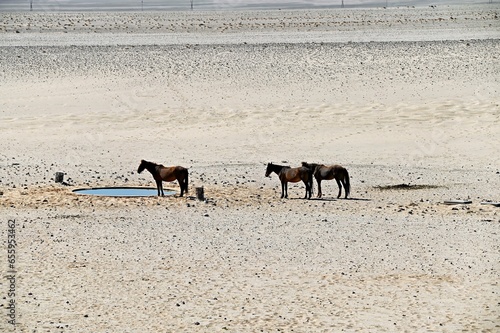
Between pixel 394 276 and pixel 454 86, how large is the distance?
16449 mm

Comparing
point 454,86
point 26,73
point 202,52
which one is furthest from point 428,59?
point 26,73

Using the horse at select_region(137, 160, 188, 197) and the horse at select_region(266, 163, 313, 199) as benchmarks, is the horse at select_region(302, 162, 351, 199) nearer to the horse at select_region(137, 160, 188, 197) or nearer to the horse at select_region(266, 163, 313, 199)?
the horse at select_region(266, 163, 313, 199)

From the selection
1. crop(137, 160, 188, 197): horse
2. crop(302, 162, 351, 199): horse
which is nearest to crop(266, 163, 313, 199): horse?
crop(302, 162, 351, 199): horse

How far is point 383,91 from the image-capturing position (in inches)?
1112

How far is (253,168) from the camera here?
20.2m

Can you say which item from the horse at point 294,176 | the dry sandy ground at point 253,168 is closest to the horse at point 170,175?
the dry sandy ground at point 253,168

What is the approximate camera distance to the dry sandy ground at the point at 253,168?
1162cm

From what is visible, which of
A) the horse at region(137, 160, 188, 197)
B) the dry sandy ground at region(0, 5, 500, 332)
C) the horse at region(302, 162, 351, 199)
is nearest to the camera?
the dry sandy ground at region(0, 5, 500, 332)

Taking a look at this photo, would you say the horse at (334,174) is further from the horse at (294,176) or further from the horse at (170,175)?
the horse at (170,175)

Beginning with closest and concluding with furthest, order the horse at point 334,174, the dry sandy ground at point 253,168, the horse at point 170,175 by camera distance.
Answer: the dry sandy ground at point 253,168 < the horse at point 170,175 < the horse at point 334,174

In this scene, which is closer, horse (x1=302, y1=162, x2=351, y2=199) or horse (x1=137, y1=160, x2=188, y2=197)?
horse (x1=137, y1=160, x2=188, y2=197)

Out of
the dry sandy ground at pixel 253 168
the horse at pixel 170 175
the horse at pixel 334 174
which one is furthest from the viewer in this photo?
the horse at pixel 334 174

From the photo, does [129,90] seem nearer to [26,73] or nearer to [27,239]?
[26,73]

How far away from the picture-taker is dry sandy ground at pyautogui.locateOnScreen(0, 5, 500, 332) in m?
11.6
